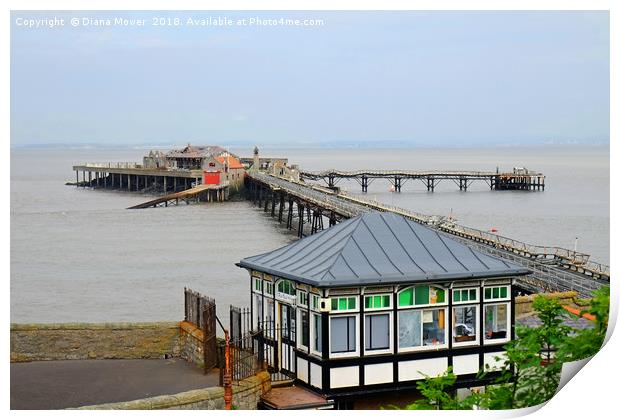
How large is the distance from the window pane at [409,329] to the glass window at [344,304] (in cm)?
52

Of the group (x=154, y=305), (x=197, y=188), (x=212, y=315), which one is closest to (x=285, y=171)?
(x=197, y=188)

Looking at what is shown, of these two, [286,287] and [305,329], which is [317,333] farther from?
[286,287]

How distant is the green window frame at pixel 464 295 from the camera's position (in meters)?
11.6

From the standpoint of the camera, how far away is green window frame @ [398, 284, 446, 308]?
1134 cm

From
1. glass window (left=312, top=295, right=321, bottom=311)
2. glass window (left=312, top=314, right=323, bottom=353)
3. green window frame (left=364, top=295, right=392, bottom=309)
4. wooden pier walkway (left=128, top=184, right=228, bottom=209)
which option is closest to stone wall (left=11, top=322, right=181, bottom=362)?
glass window (left=312, top=314, right=323, bottom=353)

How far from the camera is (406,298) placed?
1135 cm

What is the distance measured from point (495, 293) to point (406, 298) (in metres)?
1.08

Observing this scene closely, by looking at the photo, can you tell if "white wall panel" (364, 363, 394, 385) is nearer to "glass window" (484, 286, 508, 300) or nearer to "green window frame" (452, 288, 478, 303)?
"green window frame" (452, 288, 478, 303)

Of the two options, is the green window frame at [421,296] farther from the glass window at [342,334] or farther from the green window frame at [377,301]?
the glass window at [342,334]

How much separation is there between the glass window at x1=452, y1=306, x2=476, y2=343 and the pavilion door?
1.65 metres

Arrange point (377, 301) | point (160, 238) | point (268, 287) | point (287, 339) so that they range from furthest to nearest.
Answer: point (160, 238), point (268, 287), point (287, 339), point (377, 301)

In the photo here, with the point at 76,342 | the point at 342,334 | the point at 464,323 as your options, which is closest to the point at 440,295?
the point at 464,323

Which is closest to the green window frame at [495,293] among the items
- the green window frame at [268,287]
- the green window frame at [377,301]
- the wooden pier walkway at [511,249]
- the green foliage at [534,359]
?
the green window frame at [377,301]

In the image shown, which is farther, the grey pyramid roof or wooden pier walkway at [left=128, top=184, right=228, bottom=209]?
wooden pier walkway at [left=128, top=184, right=228, bottom=209]
